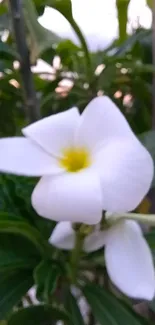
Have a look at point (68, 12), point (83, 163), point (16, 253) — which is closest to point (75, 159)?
point (83, 163)

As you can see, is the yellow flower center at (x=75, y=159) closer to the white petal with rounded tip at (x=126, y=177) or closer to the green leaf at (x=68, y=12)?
the white petal with rounded tip at (x=126, y=177)

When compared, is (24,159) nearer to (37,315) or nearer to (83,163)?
(83,163)

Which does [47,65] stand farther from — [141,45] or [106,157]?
[106,157]

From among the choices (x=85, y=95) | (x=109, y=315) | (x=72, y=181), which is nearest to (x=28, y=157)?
(x=72, y=181)

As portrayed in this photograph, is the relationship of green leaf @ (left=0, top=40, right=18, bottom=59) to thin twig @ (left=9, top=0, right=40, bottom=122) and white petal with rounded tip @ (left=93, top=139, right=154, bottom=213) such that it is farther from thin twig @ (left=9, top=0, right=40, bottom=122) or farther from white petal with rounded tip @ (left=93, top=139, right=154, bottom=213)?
white petal with rounded tip @ (left=93, top=139, right=154, bottom=213)

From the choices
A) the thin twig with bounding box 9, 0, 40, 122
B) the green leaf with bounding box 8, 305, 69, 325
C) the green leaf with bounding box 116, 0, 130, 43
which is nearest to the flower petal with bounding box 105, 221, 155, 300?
the green leaf with bounding box 8, 305, 69, 325
